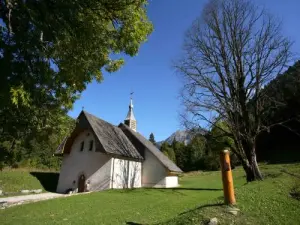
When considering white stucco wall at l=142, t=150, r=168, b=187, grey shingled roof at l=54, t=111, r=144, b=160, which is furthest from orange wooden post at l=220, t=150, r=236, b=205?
white stucco wall at l=142, t=150, r=168, b=187

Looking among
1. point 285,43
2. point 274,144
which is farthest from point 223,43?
point 274,144

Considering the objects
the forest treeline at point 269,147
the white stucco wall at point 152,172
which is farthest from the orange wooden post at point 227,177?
the white stucco wall at point 152,172

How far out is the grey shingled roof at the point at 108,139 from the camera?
26.2 m

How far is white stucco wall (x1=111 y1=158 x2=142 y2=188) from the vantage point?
26205mm

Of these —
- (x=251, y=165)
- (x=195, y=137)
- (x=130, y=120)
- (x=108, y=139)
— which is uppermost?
(x=130, y=120)

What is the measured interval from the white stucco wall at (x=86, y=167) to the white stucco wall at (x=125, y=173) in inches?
33.5

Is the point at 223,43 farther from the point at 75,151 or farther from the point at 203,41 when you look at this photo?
the point at 75,151

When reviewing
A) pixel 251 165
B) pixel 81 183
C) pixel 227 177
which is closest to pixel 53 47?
pixel 227 177

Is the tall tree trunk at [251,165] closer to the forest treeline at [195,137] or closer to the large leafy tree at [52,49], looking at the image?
the forest treeline at [195,137]

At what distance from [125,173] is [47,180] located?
9.48 metres

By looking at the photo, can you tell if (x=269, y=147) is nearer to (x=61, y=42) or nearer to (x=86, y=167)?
(x=86, y=167)

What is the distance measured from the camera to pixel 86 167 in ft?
88.2

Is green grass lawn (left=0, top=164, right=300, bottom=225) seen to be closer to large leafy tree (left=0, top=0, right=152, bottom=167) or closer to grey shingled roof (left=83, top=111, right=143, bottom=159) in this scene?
large leafy tree (left=0, top=0, right=152, bottom=167)

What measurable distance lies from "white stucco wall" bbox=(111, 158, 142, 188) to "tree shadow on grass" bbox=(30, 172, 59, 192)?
7.62m
